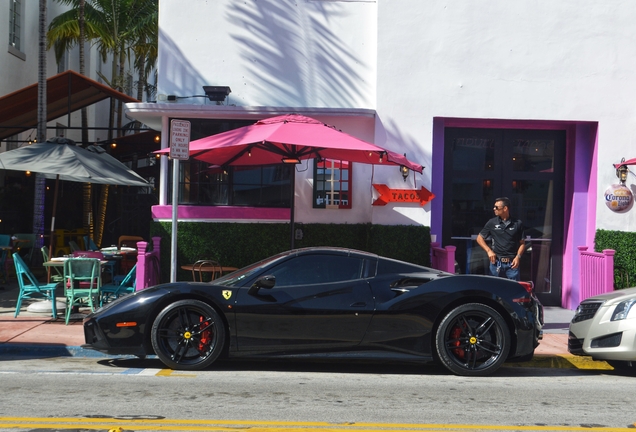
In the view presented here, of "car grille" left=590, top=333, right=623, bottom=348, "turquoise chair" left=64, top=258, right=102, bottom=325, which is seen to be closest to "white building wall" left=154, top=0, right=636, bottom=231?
"turquoise chair" left=64, top=258, right=102, bottom=325

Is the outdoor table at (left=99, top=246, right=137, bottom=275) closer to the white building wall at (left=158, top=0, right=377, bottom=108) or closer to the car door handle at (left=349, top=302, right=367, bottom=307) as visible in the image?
the white building wall at (left=158, top=0, right=377, bottom=108)

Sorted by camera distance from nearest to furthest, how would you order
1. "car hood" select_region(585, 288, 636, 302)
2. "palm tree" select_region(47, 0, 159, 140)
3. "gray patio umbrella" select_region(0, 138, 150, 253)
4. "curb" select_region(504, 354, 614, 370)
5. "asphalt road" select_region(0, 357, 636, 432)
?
"asphalt road" select_region(0, 357, 636, 432)
"car hood" select_region(585, 288, 636, 302)
"curb" select_region(504, 354, 614, 370)
"gray patio umbrella" select_region(0, 138, 150, 253)
"palm tree" select_region(47, 0, 159, 140)

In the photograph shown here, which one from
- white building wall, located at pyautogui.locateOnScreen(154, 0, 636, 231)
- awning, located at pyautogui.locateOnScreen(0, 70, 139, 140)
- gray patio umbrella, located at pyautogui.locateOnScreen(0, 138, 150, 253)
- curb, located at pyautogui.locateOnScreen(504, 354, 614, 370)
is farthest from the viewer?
awning, located at pyautogui.locateOnScreen(0, 70, 139, 140)

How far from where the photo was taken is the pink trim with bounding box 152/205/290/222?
42.1 feet

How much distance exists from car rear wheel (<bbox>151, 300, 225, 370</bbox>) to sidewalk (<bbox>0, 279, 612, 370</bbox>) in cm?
153

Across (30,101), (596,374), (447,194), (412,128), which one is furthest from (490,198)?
(30,101)

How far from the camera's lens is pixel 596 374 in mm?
8414

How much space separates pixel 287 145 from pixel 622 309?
16.9ft

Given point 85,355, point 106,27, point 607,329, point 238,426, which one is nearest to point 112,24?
point 106,27

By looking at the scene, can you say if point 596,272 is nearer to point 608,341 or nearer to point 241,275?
point 608,341

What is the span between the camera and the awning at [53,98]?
15961mm

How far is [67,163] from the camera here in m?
11.7

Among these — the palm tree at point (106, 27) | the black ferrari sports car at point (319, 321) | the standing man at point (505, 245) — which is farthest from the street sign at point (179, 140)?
the palm tree at point (106, 27)

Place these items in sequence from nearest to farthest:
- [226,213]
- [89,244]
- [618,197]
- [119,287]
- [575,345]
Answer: [575,345] → [119,287] → [618,197] → [226,213] → [89,244]
